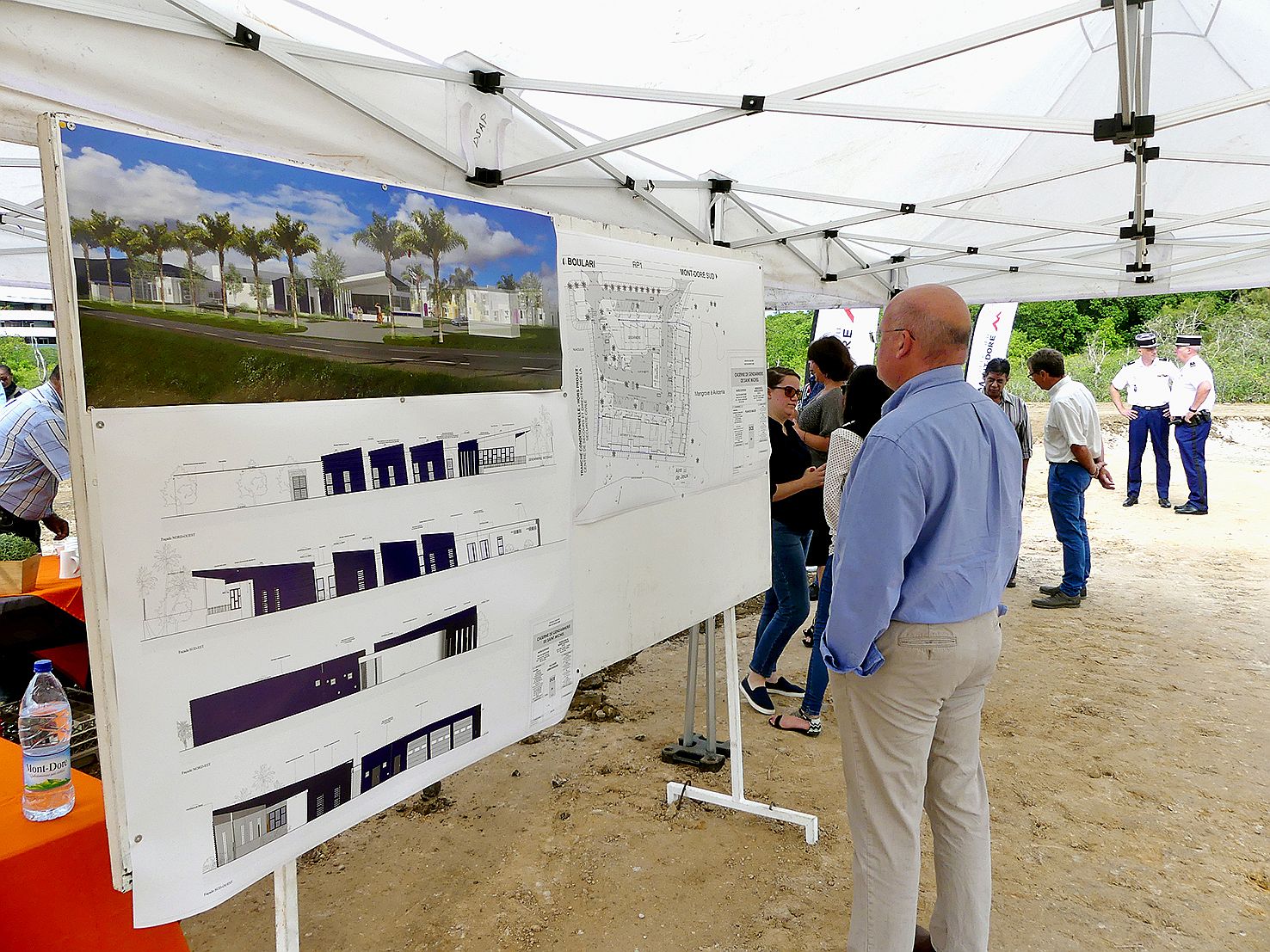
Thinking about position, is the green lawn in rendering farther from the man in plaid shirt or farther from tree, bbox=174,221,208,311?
the man in plaid shirt

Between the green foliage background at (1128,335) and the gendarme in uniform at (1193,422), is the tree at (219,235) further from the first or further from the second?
the green foliage background at (1128,335)

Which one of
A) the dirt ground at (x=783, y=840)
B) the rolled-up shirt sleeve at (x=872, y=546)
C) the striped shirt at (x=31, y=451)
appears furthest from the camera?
the striped shirt at (x=31, y=451)

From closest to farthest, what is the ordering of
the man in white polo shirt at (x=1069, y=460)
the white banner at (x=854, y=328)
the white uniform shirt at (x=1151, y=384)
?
the man in white polo shirt at (x=1069, y=460)
the white uniform shirt at (x=1151, y=384)
the white banner at (x=854, y=328)

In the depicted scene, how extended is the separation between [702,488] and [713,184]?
7.47ft

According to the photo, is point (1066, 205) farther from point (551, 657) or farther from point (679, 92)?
point (551, 657)

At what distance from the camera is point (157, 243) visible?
1.17 m

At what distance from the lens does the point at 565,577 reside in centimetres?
192

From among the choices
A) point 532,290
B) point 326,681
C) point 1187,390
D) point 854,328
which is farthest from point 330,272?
point 1187,390

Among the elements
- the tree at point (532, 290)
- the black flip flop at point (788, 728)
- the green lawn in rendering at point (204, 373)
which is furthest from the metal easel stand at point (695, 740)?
the green lawn in rendering at point (204, 373)

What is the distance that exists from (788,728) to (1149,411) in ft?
22.6

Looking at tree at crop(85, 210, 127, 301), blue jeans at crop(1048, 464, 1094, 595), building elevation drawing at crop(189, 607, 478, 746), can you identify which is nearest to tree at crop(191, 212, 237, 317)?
tree at crop(85, 210, 127, 301)

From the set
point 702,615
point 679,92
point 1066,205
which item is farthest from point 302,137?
point 1066,205

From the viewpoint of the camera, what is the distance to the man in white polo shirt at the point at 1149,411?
8422 mm

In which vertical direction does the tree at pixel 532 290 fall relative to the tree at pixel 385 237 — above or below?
below
